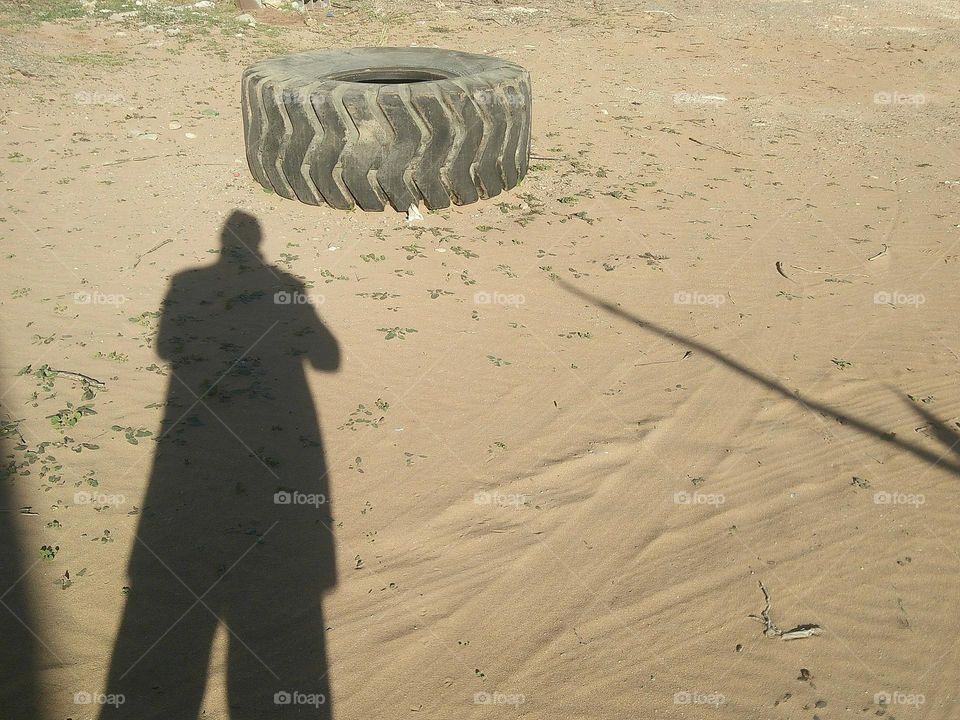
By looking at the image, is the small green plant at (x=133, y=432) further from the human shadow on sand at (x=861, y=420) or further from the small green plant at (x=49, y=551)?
the human shadow on sand at (x=861, y=420)

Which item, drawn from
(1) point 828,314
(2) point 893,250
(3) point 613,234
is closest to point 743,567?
(1) point 828,314

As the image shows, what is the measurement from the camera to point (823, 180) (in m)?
6.95

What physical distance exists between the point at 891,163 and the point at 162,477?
6.89m

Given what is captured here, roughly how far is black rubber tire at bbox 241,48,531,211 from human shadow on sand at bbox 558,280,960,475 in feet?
6.70

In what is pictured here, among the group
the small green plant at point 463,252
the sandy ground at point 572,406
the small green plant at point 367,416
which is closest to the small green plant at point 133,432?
the sandy ground at point 572,406

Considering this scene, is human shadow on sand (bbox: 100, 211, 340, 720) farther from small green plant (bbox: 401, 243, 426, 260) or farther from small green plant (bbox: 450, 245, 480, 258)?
small green plant (bbox: 450, 245, 480, 258)

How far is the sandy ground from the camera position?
2777 mm

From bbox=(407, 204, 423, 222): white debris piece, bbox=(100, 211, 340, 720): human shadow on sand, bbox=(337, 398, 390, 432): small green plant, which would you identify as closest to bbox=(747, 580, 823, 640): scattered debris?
bbox=(100, 211, 340, 720): human shadow on sand

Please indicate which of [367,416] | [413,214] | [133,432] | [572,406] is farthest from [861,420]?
[133,432]

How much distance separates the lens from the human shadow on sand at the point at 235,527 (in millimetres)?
2621

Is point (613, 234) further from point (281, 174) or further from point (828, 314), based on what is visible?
point (281, 174)

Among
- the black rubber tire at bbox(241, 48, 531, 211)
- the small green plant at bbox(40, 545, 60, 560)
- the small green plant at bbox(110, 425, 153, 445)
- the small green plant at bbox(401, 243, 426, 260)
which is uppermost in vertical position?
the black rubber tire at bbox(241, 48, 531, 211)

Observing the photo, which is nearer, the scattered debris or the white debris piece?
the scattered debris

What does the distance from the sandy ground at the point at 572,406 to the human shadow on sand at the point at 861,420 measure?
2 cm
